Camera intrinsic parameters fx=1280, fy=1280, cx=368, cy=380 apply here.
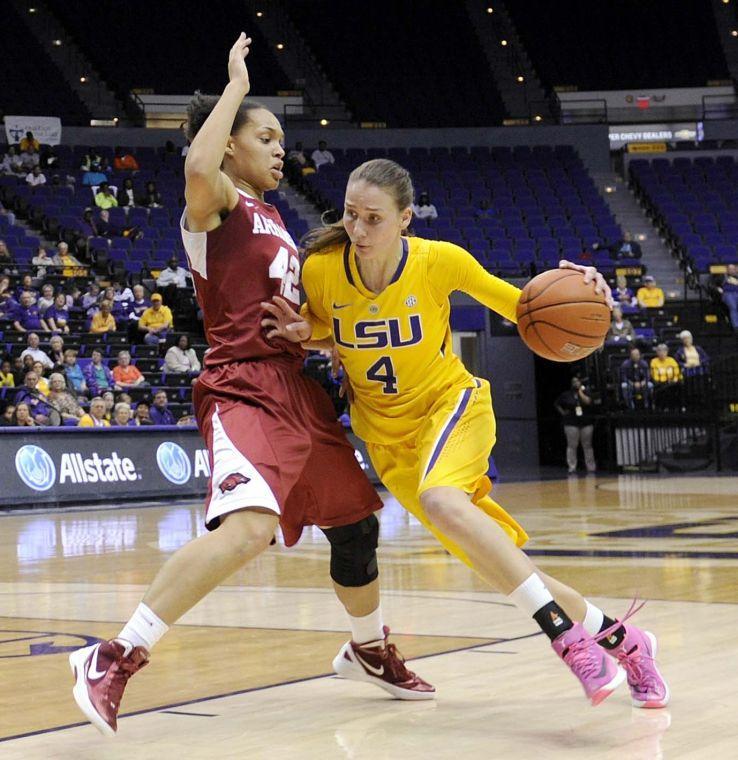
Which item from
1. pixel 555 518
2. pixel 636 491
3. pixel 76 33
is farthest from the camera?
pixel 76 33

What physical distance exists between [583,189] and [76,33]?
38.4 feet

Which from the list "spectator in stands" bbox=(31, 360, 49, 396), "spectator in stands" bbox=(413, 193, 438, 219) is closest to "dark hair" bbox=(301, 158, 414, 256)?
"spectator in stands" bbox=(31, 360, 49, 396)

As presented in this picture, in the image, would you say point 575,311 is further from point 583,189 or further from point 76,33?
point 76,33

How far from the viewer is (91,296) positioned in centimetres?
1723

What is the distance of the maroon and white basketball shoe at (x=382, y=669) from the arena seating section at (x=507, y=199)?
1767 centimetres

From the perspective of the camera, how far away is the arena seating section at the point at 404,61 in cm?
2922

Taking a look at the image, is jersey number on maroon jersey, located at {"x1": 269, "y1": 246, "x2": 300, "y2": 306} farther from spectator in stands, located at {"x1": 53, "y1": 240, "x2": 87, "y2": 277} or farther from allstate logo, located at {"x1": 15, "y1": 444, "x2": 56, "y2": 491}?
spectator in stands, located at {"x1": 53, "y1": 240, "x2": 87, "y2": 277}

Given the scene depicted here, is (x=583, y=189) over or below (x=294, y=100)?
below

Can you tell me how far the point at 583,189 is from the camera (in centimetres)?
2612

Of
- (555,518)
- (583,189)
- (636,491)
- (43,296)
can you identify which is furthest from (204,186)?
(583,189)

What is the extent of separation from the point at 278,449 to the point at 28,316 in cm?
1332

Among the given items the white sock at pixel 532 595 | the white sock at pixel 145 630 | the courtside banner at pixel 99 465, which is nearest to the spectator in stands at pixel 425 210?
the courtside banner at pixel 99 465

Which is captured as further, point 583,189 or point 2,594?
point 583,189

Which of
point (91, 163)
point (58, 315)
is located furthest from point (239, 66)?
point (91, 163)
